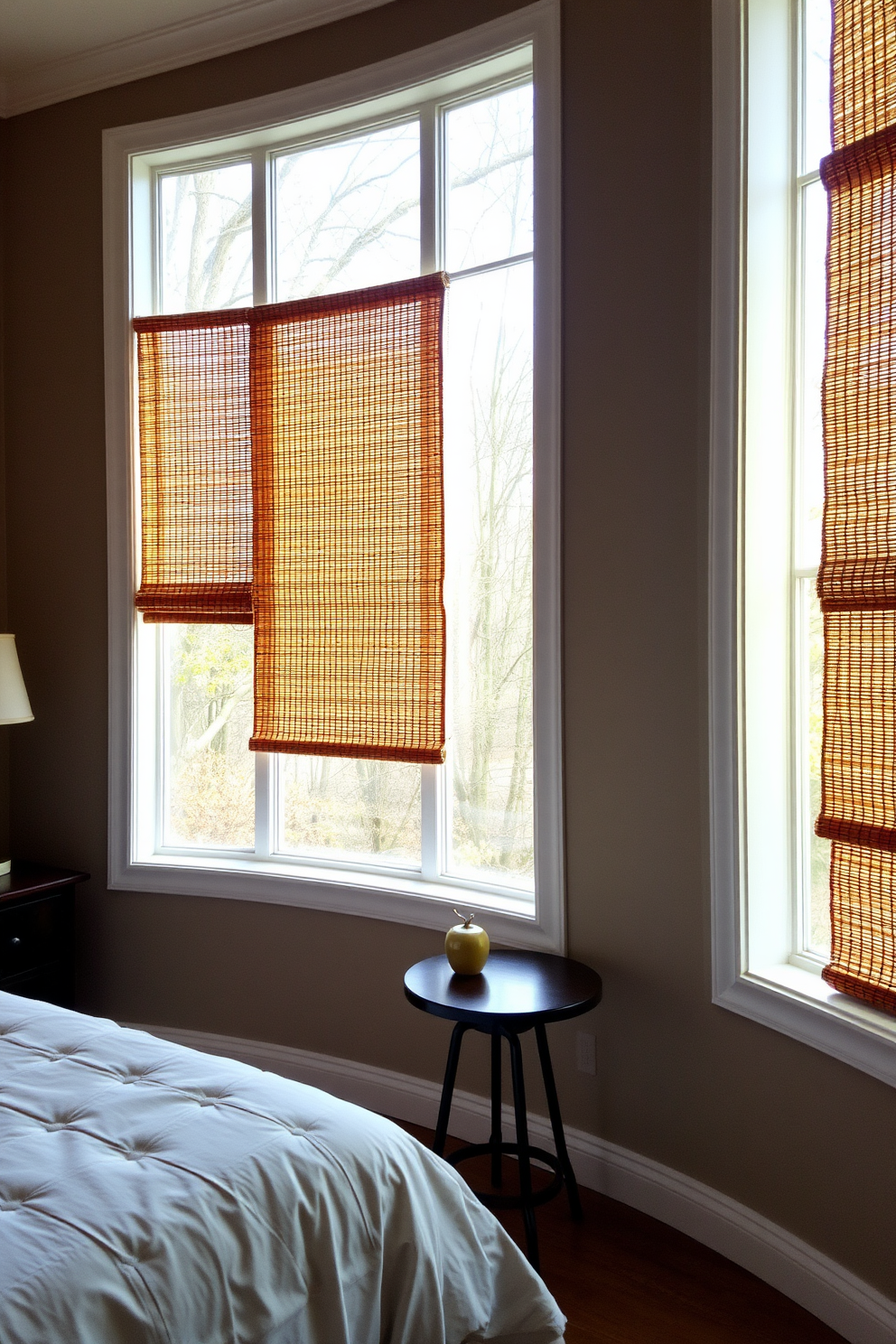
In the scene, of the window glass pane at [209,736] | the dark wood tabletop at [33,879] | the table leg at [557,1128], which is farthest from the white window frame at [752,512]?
the dark wood tabletop at [33,879]

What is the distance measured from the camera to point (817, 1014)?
6.64 feet

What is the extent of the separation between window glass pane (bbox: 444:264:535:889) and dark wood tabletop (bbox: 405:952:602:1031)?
380 mm

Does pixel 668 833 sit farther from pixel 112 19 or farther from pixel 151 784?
pixel 112 19

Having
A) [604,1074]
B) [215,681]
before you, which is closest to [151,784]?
[215,681]

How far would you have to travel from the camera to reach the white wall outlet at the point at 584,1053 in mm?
2551

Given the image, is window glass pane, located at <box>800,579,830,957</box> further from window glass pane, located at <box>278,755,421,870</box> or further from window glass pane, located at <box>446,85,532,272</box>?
window glass pane, located at <box>446,85,532,272</box>

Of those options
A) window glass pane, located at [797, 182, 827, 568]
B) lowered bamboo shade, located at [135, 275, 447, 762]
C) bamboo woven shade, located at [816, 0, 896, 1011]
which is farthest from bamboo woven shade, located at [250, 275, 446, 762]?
bamboo woven shade, located at [816, 0, 896, 1011]

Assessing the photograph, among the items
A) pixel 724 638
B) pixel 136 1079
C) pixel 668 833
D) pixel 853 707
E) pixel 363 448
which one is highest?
pixel 363 448

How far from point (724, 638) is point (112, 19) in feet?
8.95

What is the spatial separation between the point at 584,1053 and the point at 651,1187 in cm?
34

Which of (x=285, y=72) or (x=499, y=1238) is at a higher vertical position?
(x=285, y=72)

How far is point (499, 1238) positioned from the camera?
1.63m

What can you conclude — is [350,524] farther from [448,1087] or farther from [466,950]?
[448,1087]

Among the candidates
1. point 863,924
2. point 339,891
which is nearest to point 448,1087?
point 339,891
